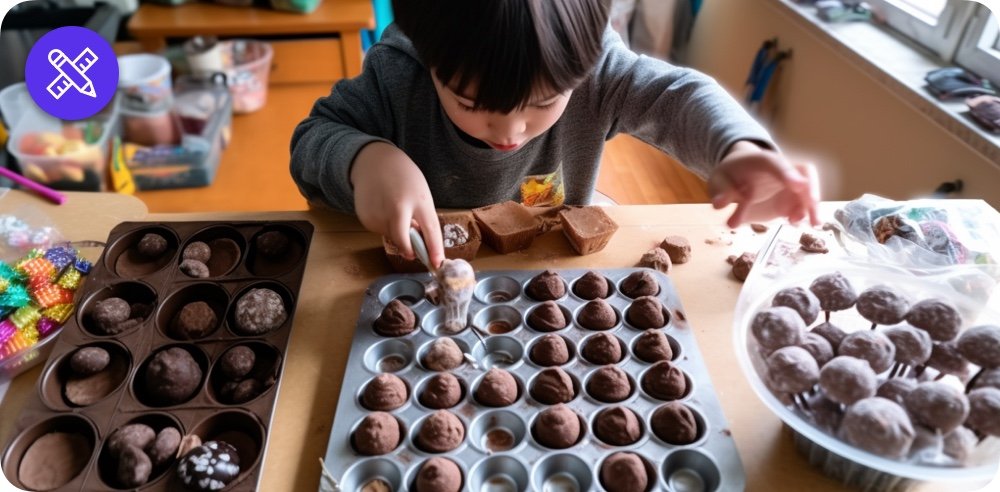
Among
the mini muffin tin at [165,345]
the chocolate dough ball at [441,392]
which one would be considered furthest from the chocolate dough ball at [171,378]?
the chocolate dough ball at [441,392]

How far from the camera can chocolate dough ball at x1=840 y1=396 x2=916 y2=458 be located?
523mm

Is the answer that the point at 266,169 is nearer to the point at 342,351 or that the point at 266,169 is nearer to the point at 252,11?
the point at 252,11

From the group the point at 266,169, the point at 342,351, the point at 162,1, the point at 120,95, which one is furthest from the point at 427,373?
the point at 162,1

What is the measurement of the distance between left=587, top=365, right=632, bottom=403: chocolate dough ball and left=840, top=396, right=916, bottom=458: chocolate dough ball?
0.70 ft

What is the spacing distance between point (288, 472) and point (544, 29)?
496mm

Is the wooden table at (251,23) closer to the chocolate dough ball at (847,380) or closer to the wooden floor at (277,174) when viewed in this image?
the wooden floor at (277,174)

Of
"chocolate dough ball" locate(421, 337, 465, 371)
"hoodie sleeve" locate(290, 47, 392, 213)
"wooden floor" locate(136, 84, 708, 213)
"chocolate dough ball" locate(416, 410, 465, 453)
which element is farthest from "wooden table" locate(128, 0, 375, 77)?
"chocolate dough ball" locate(416, 410, 465, 453)

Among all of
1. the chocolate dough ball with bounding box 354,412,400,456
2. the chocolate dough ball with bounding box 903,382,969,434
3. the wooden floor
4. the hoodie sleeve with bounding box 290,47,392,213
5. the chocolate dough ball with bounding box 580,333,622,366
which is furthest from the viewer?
the wooden floor

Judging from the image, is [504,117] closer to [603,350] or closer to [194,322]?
[603,350]

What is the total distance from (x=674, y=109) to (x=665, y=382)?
397 millimetres

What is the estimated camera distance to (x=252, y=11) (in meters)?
1.89

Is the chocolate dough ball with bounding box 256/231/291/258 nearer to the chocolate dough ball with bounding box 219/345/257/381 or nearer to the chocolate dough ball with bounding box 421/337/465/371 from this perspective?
the chocolate dough ball with bounding box 219/345/257/381

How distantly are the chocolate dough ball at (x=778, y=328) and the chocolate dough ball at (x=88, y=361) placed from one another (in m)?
0.69

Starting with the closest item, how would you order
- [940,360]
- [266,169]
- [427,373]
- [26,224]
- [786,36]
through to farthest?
[940,360] → [427,373] → [26,224] → [266,169] → [786,36]
